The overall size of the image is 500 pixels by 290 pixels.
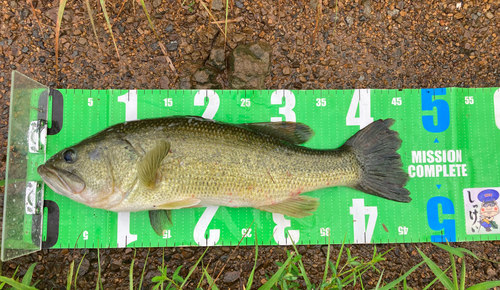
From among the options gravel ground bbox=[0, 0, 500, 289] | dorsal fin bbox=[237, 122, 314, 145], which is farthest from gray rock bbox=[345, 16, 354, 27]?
dorsal fin bbox=[237, 122, 314, 145]

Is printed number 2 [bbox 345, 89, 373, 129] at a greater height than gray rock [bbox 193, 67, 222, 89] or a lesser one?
lesser

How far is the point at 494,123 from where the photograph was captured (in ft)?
11.6

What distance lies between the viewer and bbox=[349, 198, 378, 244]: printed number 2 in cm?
349

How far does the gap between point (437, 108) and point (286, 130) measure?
181 centimetres

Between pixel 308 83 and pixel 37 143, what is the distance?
3105mm

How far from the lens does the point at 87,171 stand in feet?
9.47

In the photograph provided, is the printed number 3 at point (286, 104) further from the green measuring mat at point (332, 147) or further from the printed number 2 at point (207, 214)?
the printed number 2 at point (207, 214)

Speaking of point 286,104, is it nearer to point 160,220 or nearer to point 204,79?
point 204,79

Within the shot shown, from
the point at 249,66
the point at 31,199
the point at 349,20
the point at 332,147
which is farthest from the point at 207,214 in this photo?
the point at 349,20

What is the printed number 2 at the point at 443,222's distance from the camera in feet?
11.5

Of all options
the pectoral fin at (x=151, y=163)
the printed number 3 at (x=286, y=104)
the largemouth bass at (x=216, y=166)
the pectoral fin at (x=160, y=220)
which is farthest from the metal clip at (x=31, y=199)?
the printed number 3 at (x=286, y=104)

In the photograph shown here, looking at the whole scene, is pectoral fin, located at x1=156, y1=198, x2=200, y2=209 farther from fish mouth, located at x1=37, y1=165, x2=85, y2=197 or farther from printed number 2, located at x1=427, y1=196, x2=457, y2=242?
printed number 2, located at x1=427, y1=196, x2=457, y2=242

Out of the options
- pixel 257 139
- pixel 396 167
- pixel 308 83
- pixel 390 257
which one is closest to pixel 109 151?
pixel 257 139

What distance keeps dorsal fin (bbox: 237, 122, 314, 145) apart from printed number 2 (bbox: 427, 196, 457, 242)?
163cm
